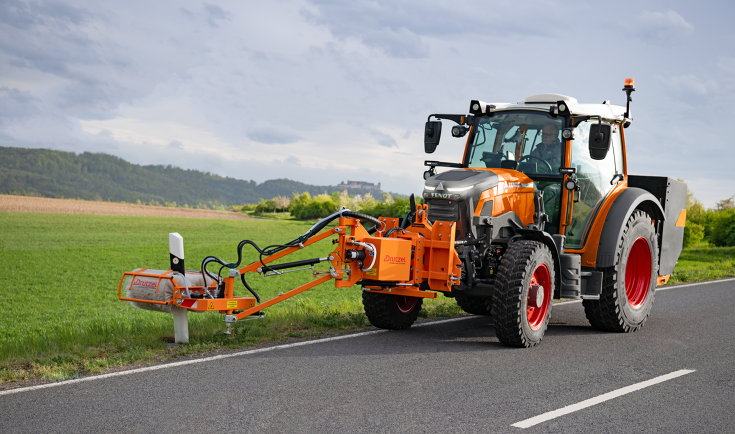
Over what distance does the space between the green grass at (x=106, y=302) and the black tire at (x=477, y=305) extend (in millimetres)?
248

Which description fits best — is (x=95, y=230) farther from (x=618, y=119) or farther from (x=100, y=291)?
(x=618, y=119)

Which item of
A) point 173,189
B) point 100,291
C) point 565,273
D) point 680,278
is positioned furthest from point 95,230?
point 173,189

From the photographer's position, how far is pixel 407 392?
5422mm

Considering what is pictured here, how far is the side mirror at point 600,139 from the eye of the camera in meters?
7.39

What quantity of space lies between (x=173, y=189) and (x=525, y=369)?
6926 inches

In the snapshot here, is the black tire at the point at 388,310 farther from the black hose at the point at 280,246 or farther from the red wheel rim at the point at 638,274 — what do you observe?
the red wheel rim at the point at 638,274

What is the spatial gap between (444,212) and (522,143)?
175cm

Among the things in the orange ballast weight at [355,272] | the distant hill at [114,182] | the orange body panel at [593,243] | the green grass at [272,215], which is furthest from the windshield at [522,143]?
the distant hill at [114,182]

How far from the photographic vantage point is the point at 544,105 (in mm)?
8555

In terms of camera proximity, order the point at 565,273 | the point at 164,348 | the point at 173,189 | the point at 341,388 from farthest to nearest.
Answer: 1. the point at 173,189
2. the point at 565,273
3. the point at 164,348
4. the point at 341,388

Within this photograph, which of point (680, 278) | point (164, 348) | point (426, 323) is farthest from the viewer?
point (680, 278)

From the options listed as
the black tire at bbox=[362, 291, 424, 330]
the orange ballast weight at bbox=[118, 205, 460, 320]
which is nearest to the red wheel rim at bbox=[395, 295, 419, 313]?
the black tire at bbox=[362, 291, 424, 330]

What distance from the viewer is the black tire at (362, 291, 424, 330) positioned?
8062 mm

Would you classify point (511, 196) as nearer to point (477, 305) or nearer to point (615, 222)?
point (615, 222)
